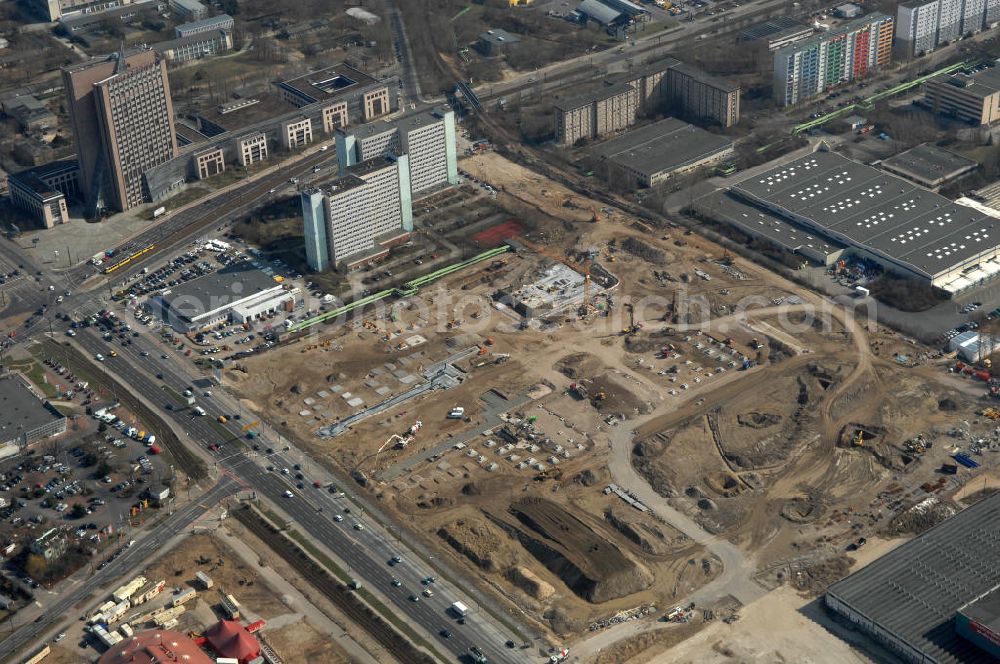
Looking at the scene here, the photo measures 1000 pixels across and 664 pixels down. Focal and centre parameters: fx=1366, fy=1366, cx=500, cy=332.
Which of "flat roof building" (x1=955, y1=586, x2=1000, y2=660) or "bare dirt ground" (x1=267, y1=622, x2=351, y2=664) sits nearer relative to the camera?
"flat roof building" (x1=955, y1=586, x2=1000, y2=660)

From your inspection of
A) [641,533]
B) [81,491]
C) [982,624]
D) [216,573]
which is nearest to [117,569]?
[216,573]

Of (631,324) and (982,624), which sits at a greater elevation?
(982,624)

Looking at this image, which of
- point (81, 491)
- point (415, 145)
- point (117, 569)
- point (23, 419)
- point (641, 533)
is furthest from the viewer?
point (415, 145)

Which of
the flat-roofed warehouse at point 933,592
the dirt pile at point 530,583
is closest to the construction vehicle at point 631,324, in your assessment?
the dirt pile at point 530,583

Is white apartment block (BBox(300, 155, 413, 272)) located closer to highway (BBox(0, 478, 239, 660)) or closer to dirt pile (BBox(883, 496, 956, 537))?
highway (BBox(0, 478, 239, 660))

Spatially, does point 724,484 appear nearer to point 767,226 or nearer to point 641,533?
point 641,533

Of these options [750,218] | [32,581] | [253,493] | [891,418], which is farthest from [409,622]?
[750,218]

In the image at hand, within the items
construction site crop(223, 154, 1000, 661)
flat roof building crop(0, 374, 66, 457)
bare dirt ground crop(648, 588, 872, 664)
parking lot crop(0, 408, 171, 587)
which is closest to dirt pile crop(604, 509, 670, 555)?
construction site crop(223, 154, 1000, 661)
